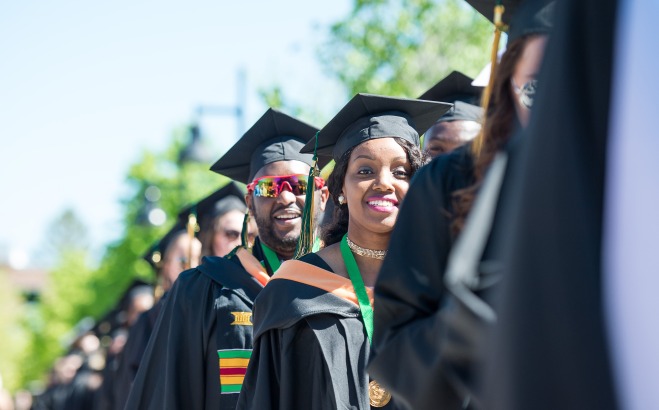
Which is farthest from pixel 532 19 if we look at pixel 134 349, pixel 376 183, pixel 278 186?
pixel 134 349

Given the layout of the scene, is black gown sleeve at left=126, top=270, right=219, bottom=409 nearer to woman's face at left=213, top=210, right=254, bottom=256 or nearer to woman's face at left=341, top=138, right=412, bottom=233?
woman's face at left=341, top=138, right=412, bottom=233

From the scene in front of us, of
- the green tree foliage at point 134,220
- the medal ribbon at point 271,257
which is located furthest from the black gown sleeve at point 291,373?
the green tree foliage at point 134,220

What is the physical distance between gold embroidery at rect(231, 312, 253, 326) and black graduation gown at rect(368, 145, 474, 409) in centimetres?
303

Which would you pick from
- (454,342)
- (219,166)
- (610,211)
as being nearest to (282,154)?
(219,166)

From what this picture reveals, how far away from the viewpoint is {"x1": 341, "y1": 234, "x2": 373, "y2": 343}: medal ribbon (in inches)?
174

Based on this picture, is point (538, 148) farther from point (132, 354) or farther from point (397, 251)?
point (132, 354)

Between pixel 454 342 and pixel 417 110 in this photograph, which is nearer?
pixel 454 342

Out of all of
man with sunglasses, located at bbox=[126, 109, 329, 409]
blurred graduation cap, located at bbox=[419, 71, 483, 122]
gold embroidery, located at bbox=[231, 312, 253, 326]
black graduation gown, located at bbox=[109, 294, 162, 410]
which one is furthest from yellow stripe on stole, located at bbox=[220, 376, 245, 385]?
black graduation gown, located at bbox=[109, 294, 162, 410]

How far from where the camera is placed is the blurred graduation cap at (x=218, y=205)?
7.82 m

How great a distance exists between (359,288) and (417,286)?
2090 mm

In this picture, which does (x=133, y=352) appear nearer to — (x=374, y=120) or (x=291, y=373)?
(x=374, y=120)

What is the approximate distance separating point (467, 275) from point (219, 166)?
4760 mm

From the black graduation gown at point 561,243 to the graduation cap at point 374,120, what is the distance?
3153mm

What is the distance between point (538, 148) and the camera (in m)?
1.73
